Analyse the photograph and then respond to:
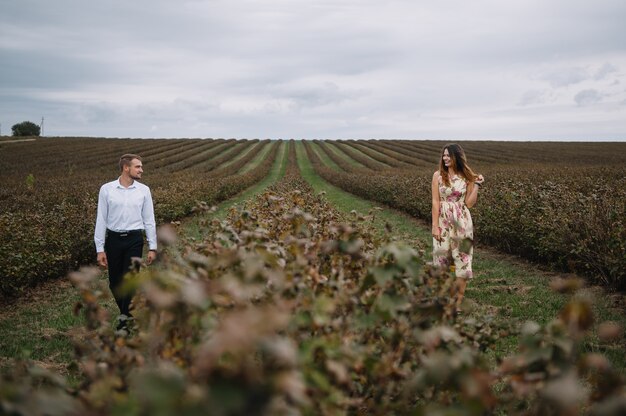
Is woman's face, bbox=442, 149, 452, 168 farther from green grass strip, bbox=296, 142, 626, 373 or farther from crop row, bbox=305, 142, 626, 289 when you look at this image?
crop row, bbox=305, 142, 626, 289

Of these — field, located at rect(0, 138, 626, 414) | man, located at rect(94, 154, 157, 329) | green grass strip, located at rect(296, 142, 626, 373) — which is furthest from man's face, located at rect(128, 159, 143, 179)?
green grass strip, located at rect(296, 142, 626, 373)

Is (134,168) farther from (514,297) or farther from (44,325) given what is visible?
(514,297)

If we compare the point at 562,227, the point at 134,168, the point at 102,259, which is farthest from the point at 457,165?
the point at 102,259

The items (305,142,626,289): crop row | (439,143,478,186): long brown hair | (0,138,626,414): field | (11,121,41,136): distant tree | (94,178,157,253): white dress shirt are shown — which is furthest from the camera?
(11,121,41,136): distant tree

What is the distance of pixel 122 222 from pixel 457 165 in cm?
436

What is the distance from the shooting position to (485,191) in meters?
14.3

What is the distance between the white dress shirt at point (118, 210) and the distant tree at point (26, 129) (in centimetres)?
10986

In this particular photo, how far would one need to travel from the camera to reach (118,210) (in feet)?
18.0

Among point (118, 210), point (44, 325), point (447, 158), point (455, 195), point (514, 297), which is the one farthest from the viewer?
point (514, 297)

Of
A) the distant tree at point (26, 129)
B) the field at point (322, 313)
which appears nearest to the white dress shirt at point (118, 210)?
the field at point (322, 313)

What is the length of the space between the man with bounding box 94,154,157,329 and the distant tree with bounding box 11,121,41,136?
110 m

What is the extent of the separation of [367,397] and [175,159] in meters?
47.1

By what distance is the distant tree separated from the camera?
98500 millimetres

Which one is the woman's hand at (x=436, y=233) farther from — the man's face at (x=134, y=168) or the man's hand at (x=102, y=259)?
the man's hand at (x=102, y=259)
